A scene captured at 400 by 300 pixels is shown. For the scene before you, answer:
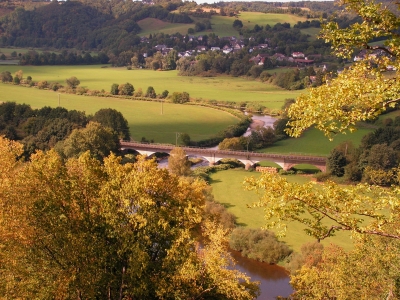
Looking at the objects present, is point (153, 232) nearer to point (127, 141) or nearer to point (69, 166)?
point (69, 166)

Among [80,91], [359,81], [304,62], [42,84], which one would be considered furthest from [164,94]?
[359,81]

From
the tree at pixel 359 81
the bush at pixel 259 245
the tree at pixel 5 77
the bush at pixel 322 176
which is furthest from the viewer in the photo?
the tree at pixel 5 77

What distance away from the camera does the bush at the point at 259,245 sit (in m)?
32.3

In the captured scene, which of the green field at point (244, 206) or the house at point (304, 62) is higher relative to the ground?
the house at point (304, 62)

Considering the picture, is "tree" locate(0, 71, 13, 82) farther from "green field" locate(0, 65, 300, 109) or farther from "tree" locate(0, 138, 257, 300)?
"tree" locate(0, 138, 257, 300)

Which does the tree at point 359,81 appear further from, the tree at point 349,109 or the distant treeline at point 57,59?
the distant treeline at point 57,59

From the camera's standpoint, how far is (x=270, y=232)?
34.5m

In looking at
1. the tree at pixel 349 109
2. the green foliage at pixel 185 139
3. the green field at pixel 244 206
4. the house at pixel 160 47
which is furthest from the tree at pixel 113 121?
the house at pixel 160 47

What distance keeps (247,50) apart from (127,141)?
10591 centimetres

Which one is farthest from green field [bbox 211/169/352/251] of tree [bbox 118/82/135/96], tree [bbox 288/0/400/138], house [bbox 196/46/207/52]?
house [bbox 196/46/207/52]

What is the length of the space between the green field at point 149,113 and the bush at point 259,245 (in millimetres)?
33630

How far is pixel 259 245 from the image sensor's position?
33.0 m

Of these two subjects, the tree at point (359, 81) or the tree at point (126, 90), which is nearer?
the tree at point (359, 81)

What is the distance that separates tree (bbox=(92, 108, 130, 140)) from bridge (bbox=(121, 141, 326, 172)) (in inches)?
129
